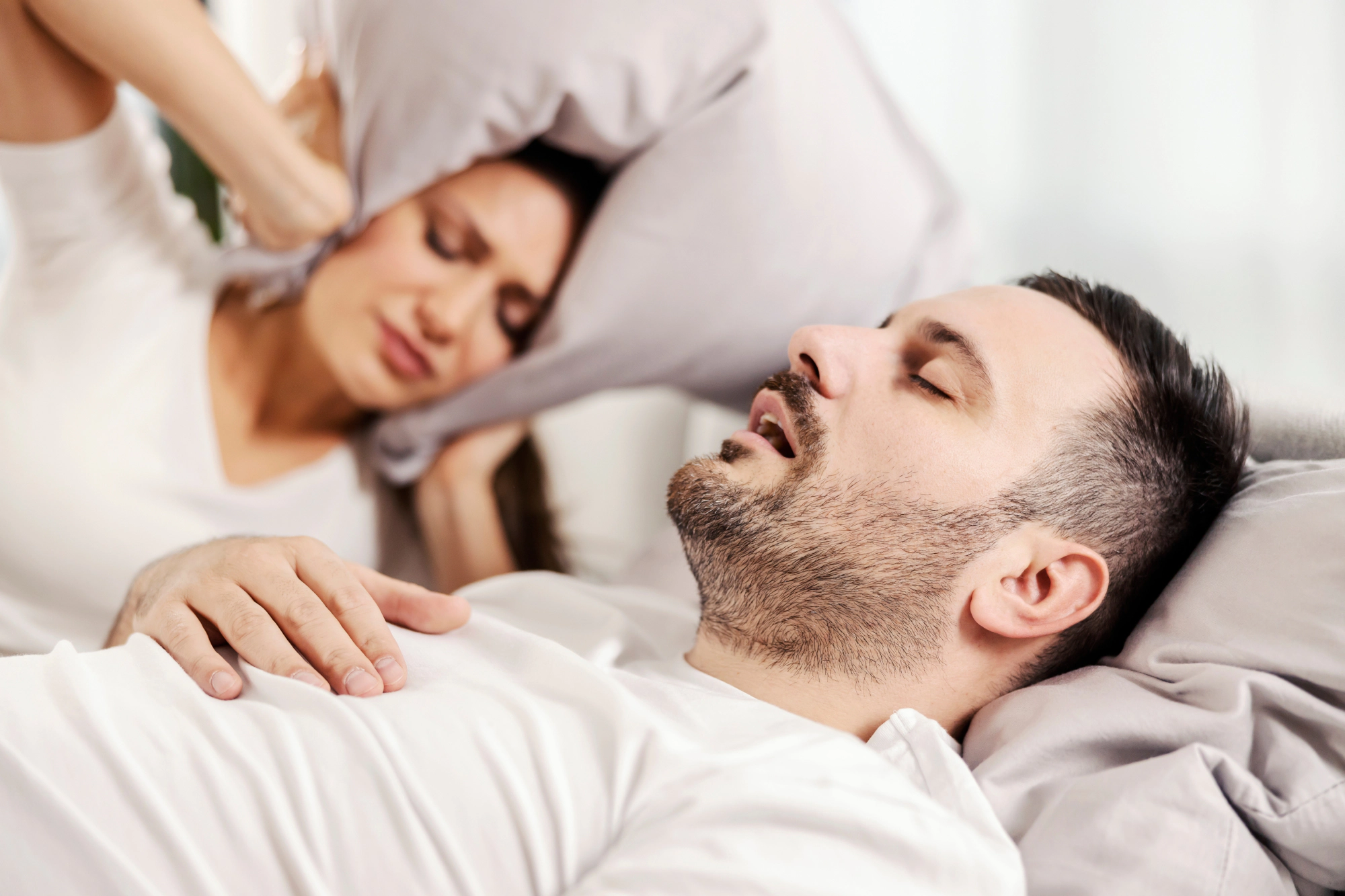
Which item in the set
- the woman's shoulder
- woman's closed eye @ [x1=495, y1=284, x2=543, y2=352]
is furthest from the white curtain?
the woman's shoulder

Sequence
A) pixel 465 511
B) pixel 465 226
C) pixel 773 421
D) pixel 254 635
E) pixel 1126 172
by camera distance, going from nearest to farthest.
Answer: pixel 254 635 < pixel 773 421 < pixel 465 226 < pixel 465 511 < pixel 1126 172

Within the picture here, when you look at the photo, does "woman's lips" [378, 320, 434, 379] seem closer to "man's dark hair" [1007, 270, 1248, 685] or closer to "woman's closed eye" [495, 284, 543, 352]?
"woman's closed eye" [495, 284, 543, 352]

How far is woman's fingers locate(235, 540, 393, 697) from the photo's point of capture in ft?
2.44

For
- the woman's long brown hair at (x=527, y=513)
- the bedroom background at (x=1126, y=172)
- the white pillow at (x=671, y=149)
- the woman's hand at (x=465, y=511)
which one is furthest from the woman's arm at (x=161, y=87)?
the bedroom background at (x=1126, y=172)

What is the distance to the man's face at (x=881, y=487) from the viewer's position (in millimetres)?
809

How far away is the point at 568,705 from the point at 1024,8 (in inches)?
64.4

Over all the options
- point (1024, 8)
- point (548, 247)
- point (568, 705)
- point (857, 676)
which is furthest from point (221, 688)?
point (1024, 8)

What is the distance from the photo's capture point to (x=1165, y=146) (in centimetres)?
168

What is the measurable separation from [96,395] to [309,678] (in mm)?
700

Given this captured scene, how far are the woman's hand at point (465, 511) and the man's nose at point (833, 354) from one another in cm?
66

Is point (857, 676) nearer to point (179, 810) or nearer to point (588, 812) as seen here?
point (588, 812)

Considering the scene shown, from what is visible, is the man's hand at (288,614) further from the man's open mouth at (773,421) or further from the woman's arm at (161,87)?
the woman's arm at (161,87)

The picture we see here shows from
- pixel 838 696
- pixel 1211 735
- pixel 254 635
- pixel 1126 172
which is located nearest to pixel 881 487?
pixel 838 696

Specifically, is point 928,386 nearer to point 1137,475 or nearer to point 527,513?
point 1137,475
